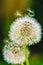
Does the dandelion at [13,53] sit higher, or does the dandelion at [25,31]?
the dandelion at [25,31]

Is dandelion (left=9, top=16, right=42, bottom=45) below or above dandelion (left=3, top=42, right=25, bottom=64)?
above

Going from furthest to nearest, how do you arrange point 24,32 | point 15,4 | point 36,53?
point 15,4 < point 36,53 < point 24,32

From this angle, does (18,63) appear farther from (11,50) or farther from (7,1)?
(7,1)

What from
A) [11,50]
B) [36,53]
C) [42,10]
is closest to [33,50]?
[36,53]

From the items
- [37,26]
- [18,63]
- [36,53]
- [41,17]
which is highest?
[41,17]
